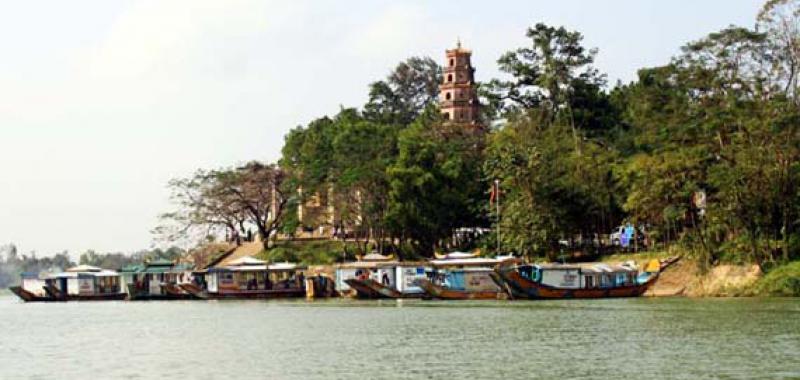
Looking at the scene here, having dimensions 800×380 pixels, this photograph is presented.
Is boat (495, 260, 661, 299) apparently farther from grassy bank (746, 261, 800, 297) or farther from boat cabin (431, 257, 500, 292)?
grassy bank (746, 261, 800, 297)

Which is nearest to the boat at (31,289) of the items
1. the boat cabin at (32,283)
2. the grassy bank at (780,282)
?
the boat cabin at (32,283)

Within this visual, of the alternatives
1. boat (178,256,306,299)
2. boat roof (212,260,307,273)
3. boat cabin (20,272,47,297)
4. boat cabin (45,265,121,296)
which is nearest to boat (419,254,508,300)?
boat roof (212,260,307,273)

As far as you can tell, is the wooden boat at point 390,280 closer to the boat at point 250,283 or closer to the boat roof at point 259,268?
the boat roof at point 259,268

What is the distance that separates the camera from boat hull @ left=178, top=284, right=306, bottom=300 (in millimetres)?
71188

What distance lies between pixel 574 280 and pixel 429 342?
2558 centimetres

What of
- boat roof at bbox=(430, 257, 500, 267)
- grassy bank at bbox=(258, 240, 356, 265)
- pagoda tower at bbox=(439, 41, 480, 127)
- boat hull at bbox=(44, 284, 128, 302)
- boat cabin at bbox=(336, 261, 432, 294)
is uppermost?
pagoda tower at bbox=(439, 41, 480, 127)

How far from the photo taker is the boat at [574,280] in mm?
58219

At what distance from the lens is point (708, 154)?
5966 cm

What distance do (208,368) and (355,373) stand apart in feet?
12.4

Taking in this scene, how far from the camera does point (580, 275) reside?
2357 inches

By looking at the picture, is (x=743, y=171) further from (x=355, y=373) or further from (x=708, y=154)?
(x=355, y=373)

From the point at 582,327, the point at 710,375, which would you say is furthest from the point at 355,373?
A: the point at 582,327

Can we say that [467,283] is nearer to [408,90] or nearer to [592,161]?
[592,161]

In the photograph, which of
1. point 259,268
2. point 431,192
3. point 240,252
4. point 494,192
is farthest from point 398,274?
point 240,252
